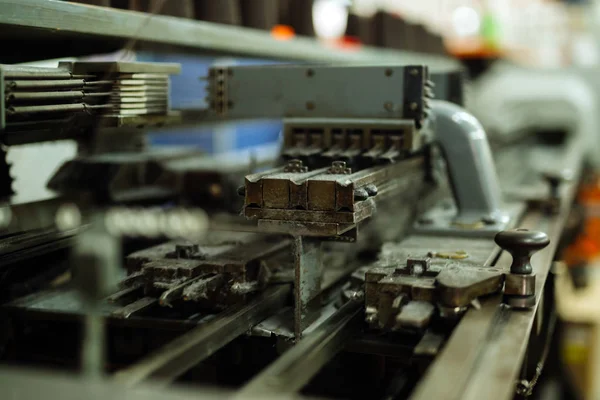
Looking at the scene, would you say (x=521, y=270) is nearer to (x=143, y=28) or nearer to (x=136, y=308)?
(x=136, y=308)

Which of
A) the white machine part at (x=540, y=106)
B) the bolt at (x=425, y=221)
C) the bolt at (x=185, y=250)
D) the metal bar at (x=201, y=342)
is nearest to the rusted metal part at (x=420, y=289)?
the metal bar at (x=201, y=342)

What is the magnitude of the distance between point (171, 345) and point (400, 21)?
3515 mm

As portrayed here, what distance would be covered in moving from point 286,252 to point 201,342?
0.55 meters

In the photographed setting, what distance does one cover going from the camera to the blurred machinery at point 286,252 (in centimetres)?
104

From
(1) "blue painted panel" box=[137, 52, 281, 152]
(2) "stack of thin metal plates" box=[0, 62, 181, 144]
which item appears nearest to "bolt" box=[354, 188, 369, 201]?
(2) "stack of thin metal plates" box=[0, 62, 181, 144]

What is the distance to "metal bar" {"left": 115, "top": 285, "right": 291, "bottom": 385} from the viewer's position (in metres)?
0.93

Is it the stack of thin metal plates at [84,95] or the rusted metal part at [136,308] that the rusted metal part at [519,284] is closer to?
the rusted metal part at [136,308]

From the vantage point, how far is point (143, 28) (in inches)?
64.7

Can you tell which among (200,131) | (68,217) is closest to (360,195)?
(68,217)

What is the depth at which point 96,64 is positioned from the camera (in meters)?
1.40

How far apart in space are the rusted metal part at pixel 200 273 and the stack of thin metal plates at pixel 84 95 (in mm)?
303

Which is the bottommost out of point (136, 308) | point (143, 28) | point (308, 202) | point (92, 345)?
point (136, 308)

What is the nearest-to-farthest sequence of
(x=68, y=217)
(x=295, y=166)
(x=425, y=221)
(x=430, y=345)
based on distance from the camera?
(x=430, y=345) < (x=295, y=166) < (x=68, y=217) < (x=425, y=221)

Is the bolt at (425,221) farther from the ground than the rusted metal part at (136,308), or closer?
farther from the ground
